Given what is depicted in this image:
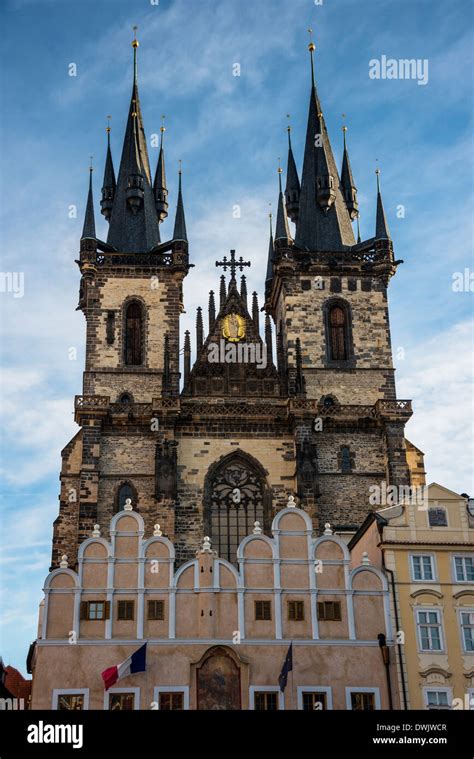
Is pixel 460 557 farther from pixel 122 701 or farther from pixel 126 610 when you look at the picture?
pixel 122 701

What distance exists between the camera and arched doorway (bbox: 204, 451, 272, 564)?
42000 mm

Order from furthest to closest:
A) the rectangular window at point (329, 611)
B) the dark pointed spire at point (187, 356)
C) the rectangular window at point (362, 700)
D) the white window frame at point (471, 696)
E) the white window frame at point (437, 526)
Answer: the dark pointed spire at point (187, 356), the white window frame at point (437, 526), the rectangular window at point (329, 611), the white window frame at point (471, 696), the rectangular window at point (362, 700)

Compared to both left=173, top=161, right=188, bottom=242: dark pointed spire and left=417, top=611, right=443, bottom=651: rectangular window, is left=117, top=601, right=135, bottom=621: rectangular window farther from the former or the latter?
left=173, top=161, right=188, bottom=242: dark pointed spire

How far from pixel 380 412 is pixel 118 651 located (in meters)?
20.7

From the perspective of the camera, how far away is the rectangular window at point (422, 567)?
27.8m

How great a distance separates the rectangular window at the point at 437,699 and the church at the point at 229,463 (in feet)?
2.77

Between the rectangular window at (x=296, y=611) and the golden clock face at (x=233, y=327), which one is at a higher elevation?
the golden clock face at (x=233, y=327)

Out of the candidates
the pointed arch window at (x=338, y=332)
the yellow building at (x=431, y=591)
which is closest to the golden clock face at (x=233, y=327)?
Answer: the pointed arch window at (x=338, y=332)

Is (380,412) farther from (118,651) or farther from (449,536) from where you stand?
(118,651)

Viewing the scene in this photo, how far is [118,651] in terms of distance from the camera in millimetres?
26172

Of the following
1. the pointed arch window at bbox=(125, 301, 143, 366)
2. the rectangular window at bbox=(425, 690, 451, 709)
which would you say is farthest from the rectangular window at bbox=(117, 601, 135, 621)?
the pointed arch window at bbox=(125, 301, 143, 366)

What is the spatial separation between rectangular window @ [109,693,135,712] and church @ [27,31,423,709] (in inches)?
2.0

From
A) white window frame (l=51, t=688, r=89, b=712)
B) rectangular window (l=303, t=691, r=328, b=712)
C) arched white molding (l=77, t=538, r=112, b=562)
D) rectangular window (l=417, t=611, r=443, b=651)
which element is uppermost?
arched white molding (l=77, t=538, r=112, b=562)

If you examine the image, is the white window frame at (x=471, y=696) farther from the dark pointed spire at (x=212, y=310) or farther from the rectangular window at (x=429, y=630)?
the dark pointed spire at (x=212, y=310)
